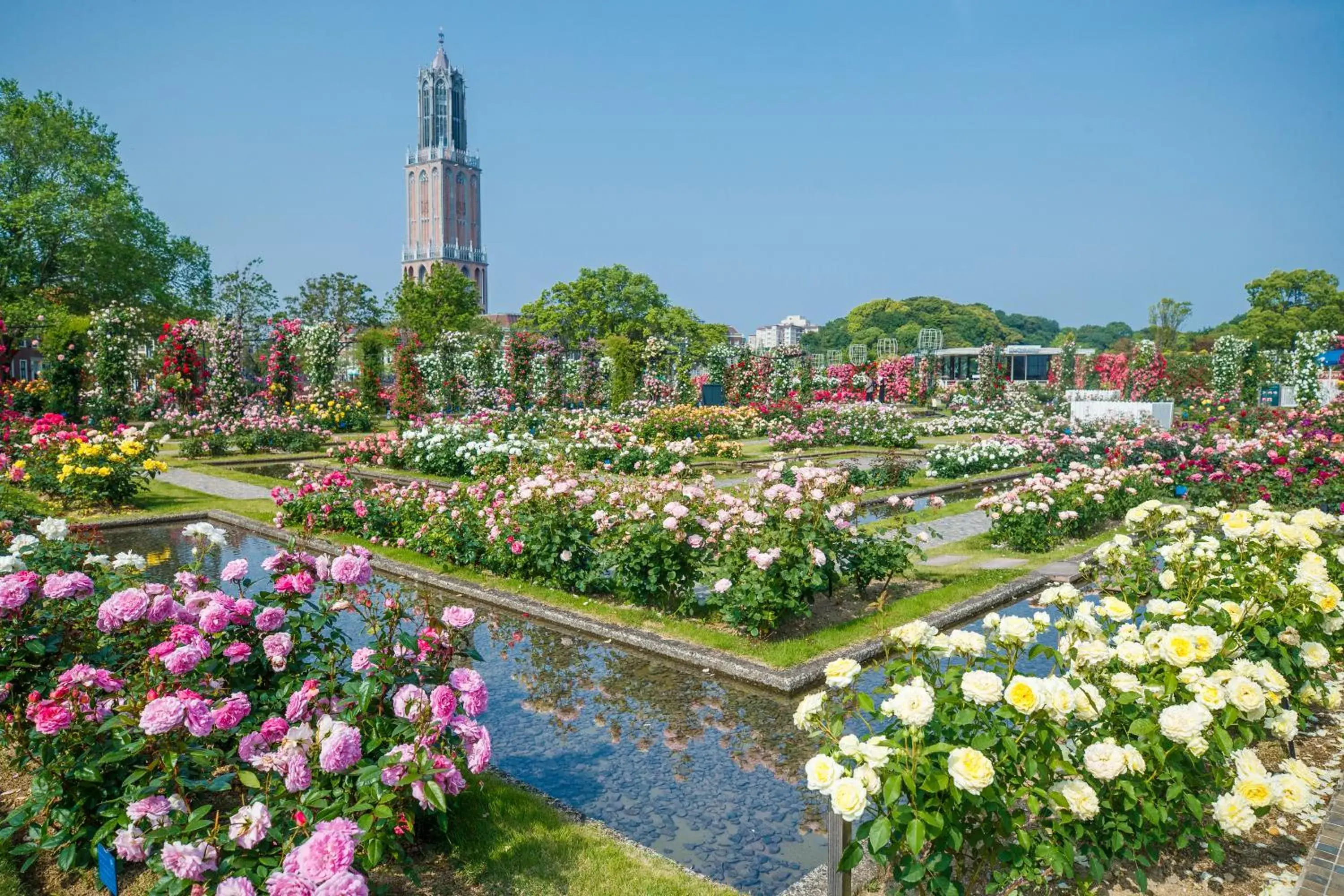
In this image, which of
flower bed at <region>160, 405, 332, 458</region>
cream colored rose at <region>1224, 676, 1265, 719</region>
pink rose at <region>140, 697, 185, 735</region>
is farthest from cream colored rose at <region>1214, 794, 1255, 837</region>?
flower bed at <region>160, 405, 332, 458</region>

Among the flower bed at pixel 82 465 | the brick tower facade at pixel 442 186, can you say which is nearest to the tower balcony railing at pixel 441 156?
the brick tower facade at pixel 442 186

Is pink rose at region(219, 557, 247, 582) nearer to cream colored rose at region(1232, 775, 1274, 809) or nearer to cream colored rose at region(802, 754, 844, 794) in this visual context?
cream colored rose at region(802, 754, 844, 794)

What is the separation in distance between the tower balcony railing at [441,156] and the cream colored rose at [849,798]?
102 metres

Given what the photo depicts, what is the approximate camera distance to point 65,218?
94.8 ft

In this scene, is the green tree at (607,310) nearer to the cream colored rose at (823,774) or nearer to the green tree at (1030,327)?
the cream colored rose at (823,774)

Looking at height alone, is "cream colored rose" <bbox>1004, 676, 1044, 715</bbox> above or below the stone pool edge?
above

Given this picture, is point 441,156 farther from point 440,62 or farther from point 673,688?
point 673,688

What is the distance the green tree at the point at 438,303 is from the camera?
56469 millimetres

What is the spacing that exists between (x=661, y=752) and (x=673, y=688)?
89 cm

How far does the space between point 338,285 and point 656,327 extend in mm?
17602

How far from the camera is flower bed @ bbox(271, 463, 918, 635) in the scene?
595 centimetres

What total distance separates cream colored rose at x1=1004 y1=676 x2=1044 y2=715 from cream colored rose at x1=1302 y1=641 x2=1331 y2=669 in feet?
6.62

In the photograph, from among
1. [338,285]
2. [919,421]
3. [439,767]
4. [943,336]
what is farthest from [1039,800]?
[943,336]

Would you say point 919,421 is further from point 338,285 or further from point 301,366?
point 338,285
